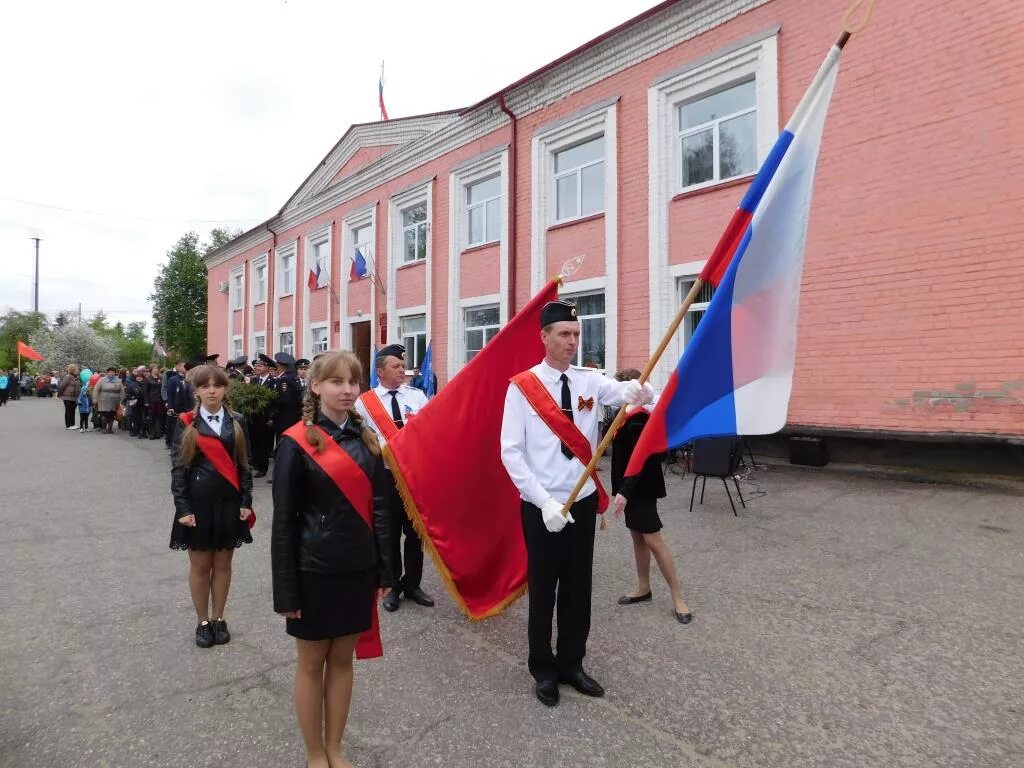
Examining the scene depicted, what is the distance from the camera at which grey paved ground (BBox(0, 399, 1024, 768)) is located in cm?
262

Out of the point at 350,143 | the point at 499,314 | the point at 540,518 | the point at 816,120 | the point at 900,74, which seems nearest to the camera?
the point at 816,120

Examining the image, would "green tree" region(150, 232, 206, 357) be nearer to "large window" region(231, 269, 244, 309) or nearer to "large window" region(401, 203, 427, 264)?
"large window" region(231, 269, 244, 309)

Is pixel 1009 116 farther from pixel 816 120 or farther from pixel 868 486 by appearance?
pixel 816 120

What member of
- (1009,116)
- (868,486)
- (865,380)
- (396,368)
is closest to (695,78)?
(1009,116)

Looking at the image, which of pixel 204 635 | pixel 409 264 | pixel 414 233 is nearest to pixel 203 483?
pixel 204 635

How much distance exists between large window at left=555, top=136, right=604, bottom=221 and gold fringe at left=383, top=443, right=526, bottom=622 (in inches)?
383

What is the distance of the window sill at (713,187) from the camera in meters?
9.93

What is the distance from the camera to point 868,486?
7.87 metres

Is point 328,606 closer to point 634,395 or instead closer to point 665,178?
point 634,395

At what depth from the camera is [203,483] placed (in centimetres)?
370

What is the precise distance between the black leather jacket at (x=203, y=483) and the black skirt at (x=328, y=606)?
1.63m

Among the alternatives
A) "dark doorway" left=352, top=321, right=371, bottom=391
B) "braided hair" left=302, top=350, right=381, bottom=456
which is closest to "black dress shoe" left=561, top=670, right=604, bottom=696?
"braided hair" left=302, top=350, right=381, bottom=456

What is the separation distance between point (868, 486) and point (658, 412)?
6403 millimetres

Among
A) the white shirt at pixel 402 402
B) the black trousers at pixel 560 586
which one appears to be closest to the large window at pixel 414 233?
the white shirt at pixel 402 402
